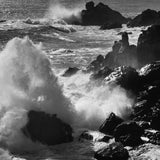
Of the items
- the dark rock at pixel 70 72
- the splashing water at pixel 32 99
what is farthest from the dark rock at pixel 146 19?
the splashing water at pixel 32 99

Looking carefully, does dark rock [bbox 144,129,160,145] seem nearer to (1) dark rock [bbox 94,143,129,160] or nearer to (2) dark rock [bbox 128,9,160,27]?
(1) dark rock [bbox 94,143,129,160]

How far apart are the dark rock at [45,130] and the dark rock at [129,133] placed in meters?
4.00

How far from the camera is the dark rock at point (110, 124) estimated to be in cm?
3900

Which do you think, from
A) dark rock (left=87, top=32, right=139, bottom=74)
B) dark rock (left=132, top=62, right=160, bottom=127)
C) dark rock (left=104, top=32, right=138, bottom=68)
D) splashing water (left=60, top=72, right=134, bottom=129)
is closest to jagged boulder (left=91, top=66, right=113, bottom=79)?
splashing water (left=60, top=72, right=134, bottom=129)

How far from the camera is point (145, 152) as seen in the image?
3484 centimetres

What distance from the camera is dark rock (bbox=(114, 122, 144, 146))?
36094 millimetres

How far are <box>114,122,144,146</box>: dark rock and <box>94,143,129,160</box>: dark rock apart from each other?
1.98 m

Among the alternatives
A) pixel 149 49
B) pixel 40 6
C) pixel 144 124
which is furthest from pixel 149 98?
pixel 40 6

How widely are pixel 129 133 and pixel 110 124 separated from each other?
2.90 m

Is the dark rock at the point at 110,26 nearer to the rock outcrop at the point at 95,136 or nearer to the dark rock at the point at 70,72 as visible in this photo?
the dark rock at the point at 70,72

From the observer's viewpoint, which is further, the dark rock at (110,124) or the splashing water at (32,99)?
the dark rock at (110,124)

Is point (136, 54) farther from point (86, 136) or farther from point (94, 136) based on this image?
point (86, 136)

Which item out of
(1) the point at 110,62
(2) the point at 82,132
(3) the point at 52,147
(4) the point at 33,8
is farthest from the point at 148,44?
(4) the point at 33,8

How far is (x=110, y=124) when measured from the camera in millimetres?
39188
